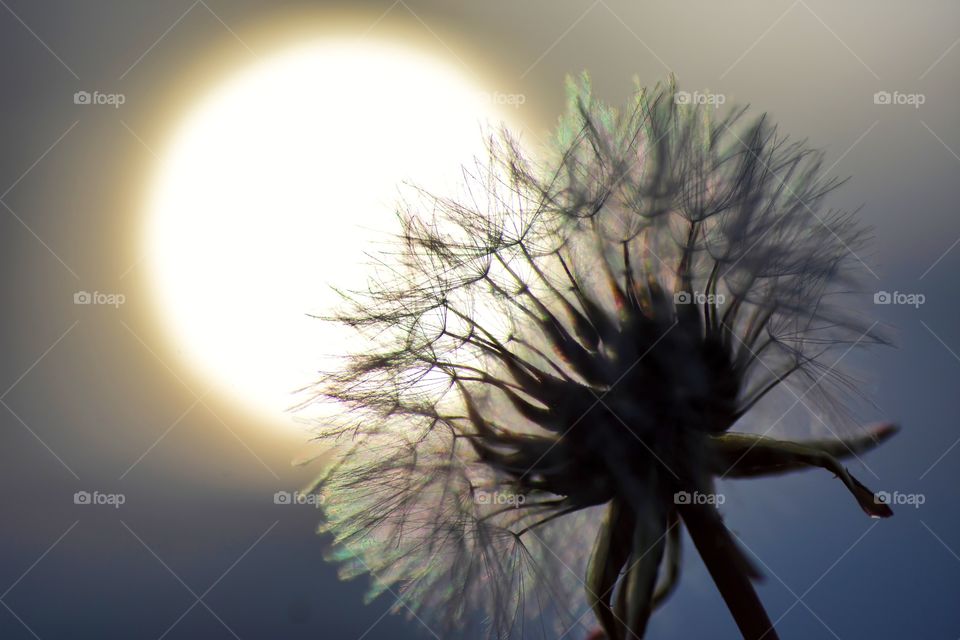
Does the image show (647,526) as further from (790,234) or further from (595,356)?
(790,234)

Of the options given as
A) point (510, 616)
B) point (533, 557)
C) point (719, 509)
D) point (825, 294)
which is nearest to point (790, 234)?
point (825, 294)

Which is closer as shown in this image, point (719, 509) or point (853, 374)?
point (719, 509)

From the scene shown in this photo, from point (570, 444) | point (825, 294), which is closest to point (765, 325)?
point (825, 294)

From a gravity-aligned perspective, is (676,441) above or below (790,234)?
below

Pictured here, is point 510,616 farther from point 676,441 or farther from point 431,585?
point 676,441

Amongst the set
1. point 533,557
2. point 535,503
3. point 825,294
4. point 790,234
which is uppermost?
point 790,234

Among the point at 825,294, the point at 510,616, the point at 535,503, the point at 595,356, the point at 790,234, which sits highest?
the point at 790,234
